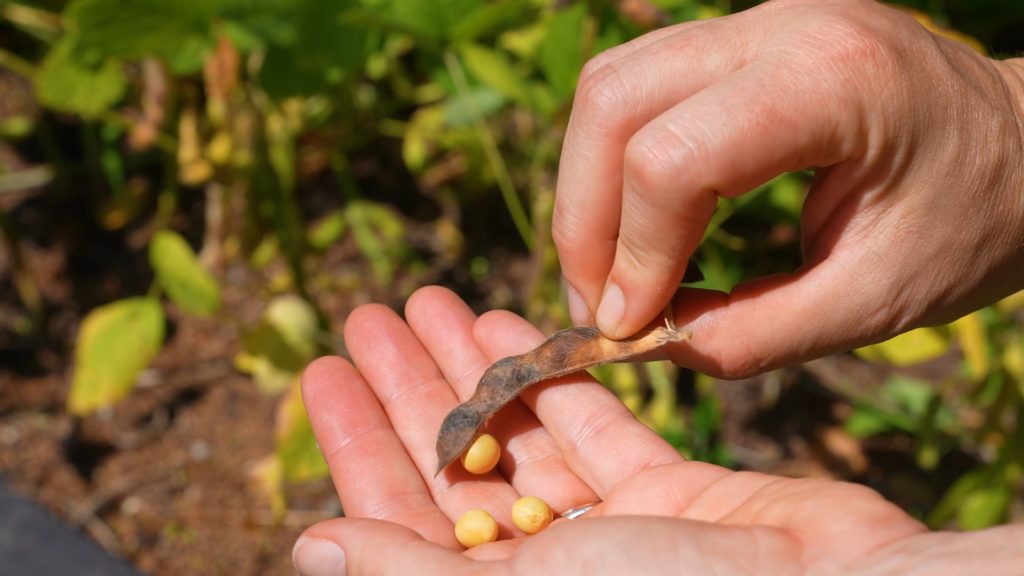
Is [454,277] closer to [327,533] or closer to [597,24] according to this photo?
[597,24]

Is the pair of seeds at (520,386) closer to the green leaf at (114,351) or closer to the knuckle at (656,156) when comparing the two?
the knuckle at (656,156)

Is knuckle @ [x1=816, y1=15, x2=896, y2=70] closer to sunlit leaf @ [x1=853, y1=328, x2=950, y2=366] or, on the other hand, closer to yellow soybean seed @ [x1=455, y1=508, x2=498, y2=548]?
yellow soybean seed @ [x1=455, y1=508, x2=498, y2=548]

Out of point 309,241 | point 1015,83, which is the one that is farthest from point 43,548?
point 1015,83

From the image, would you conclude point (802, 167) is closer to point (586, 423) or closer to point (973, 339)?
point (586, 423)

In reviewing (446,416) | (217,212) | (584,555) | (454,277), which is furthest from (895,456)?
(217,212)

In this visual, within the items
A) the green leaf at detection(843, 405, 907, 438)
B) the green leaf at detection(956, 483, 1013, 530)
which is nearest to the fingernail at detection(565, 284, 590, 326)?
the green leaf at detection(956, 483, 1013, 530)
